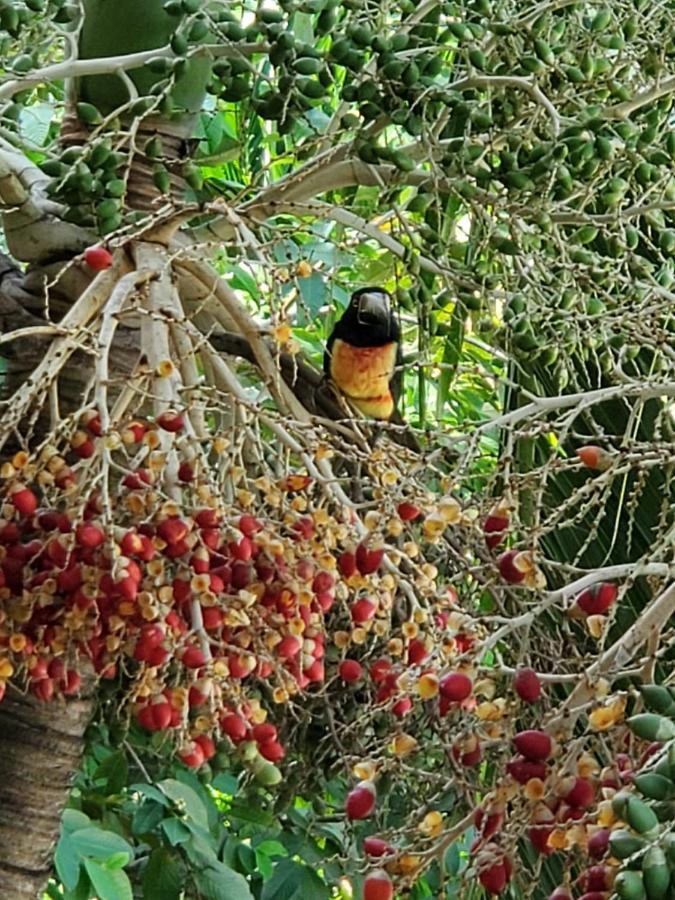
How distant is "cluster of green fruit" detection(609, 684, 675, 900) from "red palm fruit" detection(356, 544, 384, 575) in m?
0.38

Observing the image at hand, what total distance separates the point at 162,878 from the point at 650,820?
3.52ft

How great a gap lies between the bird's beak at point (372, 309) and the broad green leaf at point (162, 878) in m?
0.64

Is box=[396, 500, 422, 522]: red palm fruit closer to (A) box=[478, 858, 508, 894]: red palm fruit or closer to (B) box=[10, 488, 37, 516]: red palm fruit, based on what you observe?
(B) box=[10, 488, 37, 516]: red palm fruit

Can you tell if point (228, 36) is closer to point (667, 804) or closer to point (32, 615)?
point (32, 615)

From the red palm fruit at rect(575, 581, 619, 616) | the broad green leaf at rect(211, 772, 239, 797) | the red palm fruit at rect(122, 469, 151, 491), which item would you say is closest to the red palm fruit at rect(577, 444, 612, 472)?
the red palm fruit at rect(575, 581, 619, 616)

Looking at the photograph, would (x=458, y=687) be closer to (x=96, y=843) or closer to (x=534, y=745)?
(x=534, y=745)

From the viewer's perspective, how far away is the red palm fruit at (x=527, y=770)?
28.4 inches

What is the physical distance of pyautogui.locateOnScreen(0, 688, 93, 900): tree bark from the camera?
1.28 metres

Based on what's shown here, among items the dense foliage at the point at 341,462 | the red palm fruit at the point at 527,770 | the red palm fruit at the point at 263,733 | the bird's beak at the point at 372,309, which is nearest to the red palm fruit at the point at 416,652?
the dense foliage at the point at 341,462

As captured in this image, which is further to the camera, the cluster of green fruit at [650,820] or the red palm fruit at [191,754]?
the red palm fruit at [191,754]

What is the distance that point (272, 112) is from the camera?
4.03 feet

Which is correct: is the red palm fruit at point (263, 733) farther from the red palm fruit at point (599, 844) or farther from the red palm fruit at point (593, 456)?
the red palm fruit at point (599, 844)

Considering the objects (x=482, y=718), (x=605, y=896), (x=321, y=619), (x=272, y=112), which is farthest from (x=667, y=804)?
(x=272, y=112)

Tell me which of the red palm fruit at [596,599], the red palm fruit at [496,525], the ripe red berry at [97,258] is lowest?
the red palm fruit at [496,525]
